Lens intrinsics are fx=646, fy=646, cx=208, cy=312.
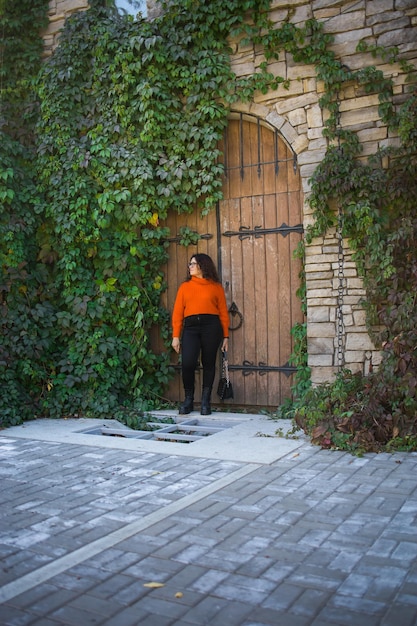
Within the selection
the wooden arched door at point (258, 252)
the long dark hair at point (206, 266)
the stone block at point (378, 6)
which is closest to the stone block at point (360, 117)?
the wooden arched door at point (258, 252)

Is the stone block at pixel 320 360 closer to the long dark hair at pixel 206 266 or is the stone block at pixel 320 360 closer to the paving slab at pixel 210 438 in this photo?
the paving slab at pixel 210 438

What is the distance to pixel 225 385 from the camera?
650cm

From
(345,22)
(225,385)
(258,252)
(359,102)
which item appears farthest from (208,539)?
(345,22)

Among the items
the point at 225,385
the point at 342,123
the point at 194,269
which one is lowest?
the point at 225,385

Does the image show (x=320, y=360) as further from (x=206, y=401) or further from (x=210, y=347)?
(x=206, y=401)

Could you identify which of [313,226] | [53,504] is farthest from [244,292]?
[53,504]

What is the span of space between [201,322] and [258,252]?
3.03 feet

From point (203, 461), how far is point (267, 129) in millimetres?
3510

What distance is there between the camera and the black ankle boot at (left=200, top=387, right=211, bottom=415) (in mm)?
6254

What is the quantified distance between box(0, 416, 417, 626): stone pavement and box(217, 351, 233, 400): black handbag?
1740 mm

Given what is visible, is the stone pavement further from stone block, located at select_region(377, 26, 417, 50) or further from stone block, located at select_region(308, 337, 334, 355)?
stone block, located at select_region(377, 26, 417, 50)

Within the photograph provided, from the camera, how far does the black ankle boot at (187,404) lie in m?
6.33

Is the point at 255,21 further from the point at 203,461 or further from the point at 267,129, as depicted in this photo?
the point at 203,461

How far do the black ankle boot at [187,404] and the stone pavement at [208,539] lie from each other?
61.4 inches
